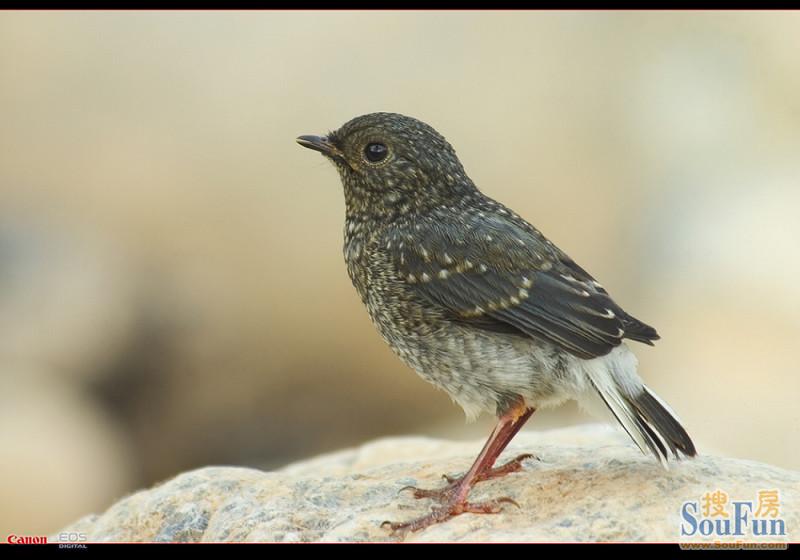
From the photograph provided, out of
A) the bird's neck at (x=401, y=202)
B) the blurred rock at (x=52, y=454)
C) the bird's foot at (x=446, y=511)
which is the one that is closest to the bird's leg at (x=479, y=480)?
the bird's foot at (x=446, y=511)

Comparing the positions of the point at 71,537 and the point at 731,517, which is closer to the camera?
the point at 731,517

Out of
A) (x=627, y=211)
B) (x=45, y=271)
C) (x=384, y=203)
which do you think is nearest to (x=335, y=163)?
(x=384, y=203)

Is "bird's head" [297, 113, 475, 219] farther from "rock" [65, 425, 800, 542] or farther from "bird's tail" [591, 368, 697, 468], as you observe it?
"rock" [65, 425, 800, 542]

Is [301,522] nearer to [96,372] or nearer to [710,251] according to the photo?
→ [96,372]

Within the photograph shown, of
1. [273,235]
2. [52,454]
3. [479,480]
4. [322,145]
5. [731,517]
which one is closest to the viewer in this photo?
[731,517]

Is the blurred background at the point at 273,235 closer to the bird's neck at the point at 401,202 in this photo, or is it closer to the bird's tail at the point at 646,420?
the bird's neck at the point at 401,202

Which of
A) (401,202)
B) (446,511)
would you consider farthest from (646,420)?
(401,202)

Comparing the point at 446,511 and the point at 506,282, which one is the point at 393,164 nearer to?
the point at 506,282
